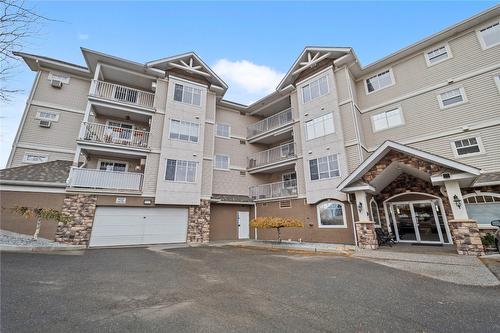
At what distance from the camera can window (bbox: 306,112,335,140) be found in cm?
1498

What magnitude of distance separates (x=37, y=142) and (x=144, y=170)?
708cm

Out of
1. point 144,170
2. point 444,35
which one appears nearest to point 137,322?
point 144,170

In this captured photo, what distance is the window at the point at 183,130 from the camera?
1582 centimetres

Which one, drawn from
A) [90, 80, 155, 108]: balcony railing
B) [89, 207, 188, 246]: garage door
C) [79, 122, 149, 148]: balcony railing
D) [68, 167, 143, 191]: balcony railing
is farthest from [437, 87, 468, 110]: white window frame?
[90, 80, 155, 108]: balcony railing

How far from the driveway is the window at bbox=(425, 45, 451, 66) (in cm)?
1392

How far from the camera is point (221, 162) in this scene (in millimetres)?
18906

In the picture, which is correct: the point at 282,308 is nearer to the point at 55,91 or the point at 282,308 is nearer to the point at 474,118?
the point at 474,118

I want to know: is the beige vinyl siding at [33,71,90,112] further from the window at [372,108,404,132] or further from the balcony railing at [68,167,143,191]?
the window at [372,108,404,132]

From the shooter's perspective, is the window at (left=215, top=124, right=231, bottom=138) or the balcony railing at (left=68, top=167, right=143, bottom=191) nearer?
the balcony railing at (left=68, top=167, right=143, bottom=191)

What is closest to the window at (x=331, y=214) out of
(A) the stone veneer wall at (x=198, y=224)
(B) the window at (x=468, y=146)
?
(B) the window at (x=468, y=146)

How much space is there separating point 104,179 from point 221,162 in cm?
879

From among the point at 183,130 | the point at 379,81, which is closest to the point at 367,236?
the point at 379,81

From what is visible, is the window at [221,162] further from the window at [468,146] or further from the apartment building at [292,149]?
the window at [468,146]

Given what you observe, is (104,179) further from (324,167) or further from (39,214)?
(324,167)
